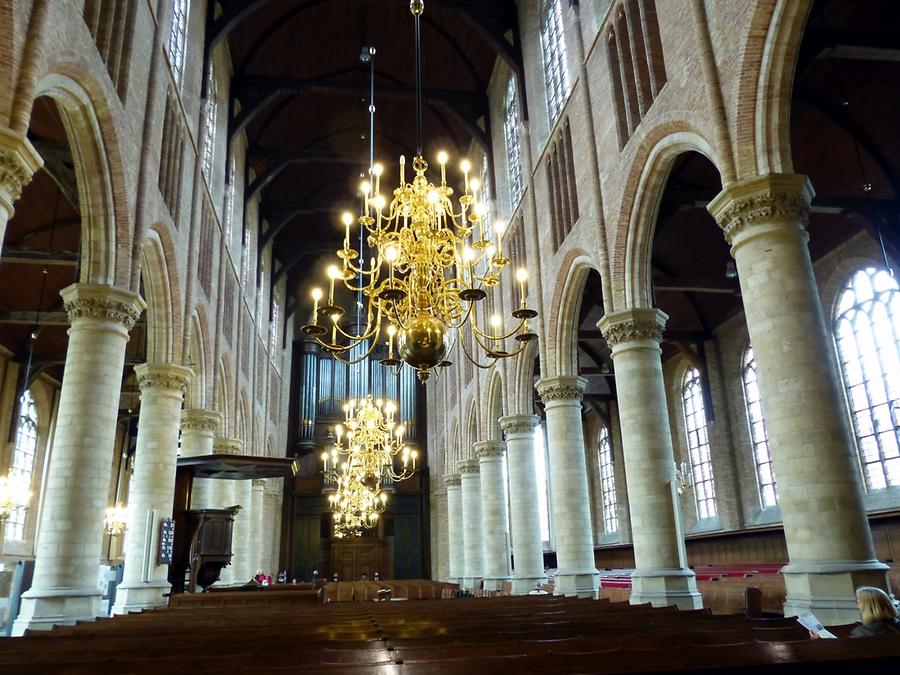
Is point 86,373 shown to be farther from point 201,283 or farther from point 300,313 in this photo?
point 300,313

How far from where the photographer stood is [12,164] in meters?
7.20

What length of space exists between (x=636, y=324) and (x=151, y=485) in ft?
31.5

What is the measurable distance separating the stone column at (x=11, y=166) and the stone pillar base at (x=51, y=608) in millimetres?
4815

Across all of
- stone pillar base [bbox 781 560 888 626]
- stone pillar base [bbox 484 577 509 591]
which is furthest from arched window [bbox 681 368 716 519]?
stone pillar base [bbox 781 560 888 626]

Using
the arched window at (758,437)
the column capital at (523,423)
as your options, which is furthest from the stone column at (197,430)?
the arched window at (758,437)

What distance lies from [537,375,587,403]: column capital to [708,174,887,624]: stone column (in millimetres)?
7367

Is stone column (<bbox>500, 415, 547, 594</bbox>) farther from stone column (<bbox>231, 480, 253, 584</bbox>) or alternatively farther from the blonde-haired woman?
the blonde-haired woman

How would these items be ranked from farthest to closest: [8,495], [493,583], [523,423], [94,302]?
[493,583], [523,423], [8,495], [94,302]

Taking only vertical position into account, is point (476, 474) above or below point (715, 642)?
above

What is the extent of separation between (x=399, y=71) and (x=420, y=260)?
17306 millimetres

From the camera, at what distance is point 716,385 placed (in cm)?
2220

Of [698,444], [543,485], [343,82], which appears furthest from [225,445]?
[543,485]

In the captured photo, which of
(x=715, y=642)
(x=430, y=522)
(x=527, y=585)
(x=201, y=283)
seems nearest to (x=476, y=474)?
(x=527, y=585)

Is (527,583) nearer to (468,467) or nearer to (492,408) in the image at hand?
(492,408)
